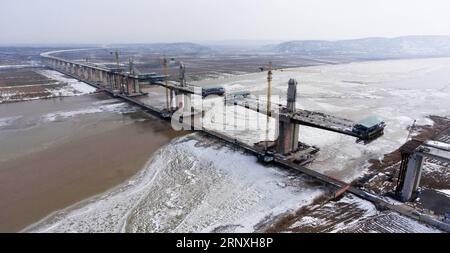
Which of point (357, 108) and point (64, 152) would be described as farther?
point (357, 108)

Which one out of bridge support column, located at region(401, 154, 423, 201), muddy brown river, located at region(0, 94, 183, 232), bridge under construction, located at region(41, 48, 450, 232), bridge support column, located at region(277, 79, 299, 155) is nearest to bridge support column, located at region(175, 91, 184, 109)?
bridge under construction, located at region(41, 48, 450, 232)

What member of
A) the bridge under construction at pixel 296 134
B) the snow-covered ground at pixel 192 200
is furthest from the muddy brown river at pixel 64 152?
the bridge under construction at pixel 296 134

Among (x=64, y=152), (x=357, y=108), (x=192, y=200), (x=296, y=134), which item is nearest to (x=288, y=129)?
(x=296, y=134)

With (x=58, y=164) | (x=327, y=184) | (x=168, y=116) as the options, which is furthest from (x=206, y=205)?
(x=168, y=116)

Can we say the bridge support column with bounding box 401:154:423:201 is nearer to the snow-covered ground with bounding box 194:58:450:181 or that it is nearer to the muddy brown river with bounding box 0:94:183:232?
the snow-covered ground with bounding box 194:58:450:181

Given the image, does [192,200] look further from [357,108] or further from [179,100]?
[357,108]

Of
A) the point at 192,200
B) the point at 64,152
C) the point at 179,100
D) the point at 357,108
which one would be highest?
the point at 179,100

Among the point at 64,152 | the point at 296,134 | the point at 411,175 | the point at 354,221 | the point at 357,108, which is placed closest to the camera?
the point at 354,221

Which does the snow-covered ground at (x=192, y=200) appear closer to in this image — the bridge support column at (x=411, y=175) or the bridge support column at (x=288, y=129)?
the bridge support column at (x=288, y=129)

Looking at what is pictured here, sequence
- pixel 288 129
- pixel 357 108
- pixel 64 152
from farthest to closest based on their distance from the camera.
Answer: pixel 357 108 → pixel 64 152 → pixel 288 129
